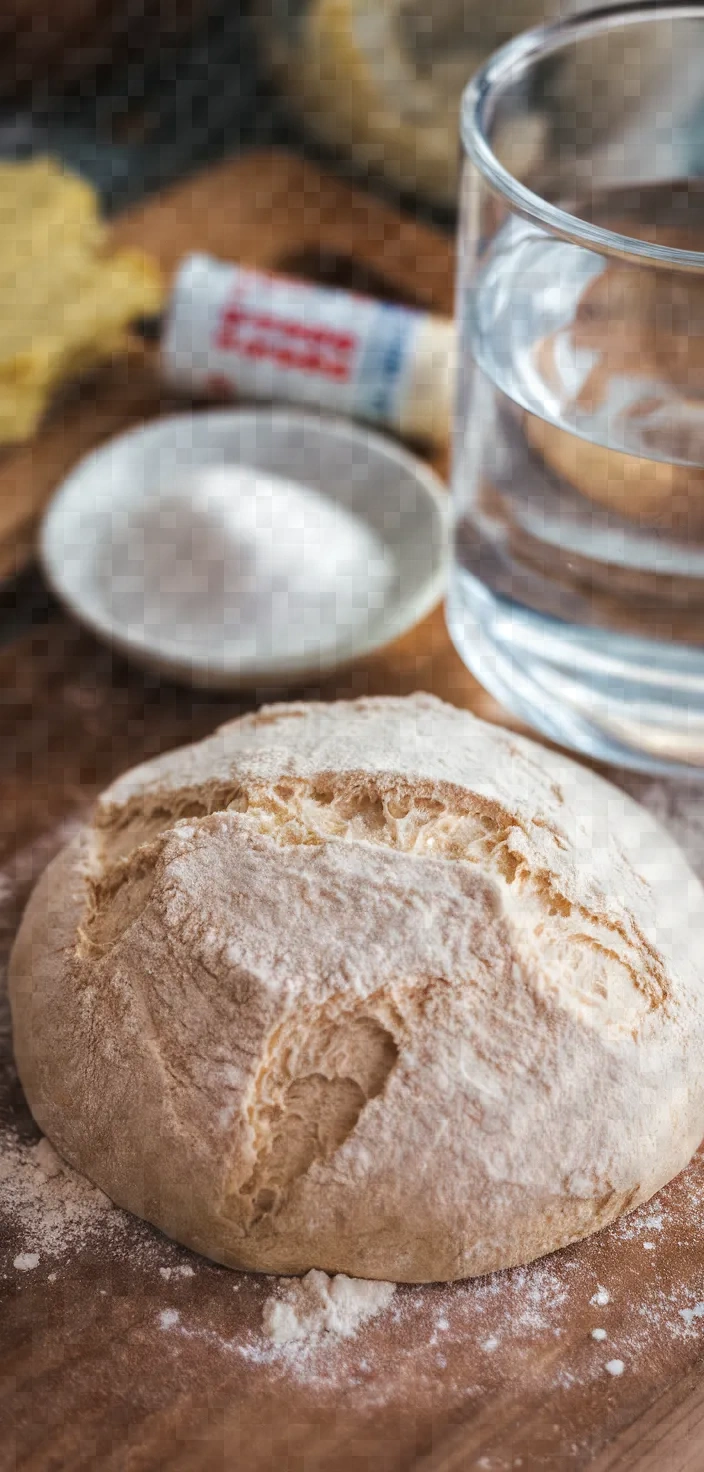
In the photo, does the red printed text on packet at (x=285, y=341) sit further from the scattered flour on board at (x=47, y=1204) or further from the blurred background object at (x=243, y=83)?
the scattered flour on board at (x=47, y=1204)

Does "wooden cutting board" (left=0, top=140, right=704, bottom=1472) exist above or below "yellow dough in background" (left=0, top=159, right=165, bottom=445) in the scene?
below

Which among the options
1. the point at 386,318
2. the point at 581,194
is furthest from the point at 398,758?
→ the point at 386,318

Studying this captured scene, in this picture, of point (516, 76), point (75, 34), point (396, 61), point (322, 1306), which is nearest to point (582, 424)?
point (516, 76)

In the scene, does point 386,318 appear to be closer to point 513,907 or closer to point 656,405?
point 656,405

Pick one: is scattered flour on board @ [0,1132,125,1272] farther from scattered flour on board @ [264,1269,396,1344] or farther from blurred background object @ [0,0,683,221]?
blurred background object @ [0,0,683,221]

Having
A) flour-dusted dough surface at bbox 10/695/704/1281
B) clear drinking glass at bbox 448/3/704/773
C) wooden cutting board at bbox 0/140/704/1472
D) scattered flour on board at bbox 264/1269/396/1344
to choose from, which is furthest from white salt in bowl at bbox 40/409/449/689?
scattered flour on board at bbox 264/1269/396/1344

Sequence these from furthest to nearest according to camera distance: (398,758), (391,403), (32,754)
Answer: (391,403), (32,754), (398,758)

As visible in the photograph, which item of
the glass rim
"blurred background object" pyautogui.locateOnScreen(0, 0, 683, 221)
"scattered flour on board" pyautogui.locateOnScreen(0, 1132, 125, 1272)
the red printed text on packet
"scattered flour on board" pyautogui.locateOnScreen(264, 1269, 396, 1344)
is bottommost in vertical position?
"scattered flour on board" pyautogui.locateOnScreen(0, 1132, 125, 1272)

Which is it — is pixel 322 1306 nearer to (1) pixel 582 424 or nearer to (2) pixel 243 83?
(1) pixel 582 424
